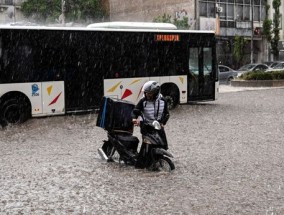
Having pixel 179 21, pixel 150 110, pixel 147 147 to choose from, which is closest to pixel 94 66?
pixel 150 110

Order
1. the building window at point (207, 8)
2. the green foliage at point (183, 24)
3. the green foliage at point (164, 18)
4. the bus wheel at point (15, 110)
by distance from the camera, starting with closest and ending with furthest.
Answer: the bus wheel at point (15, 110) < the green foliage at point (183, 24) < the green foliage at point (164, 18) < the building window at point (207, 8)

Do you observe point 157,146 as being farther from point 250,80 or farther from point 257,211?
point 250,80

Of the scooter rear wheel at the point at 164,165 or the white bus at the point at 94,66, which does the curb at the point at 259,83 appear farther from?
the scooter rear wheel at the point at 164,165

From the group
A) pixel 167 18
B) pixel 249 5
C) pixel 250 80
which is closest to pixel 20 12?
pixel 167 18

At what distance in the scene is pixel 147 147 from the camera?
9.12 m

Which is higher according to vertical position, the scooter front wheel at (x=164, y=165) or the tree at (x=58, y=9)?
the tree at (x=58, y=9)

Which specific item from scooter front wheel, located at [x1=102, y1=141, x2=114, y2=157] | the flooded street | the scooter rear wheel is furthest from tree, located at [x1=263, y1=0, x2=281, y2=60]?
the scooter rear wheel

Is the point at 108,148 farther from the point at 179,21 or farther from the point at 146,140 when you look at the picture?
the point at 179,21

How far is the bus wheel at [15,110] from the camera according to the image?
15852mm

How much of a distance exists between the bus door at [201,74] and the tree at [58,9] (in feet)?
114

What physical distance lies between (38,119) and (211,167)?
908cm

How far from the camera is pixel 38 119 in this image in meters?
17.3

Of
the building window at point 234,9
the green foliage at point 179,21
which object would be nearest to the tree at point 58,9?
the green foliage at point 179,21

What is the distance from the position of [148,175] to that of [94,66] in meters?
9.45
